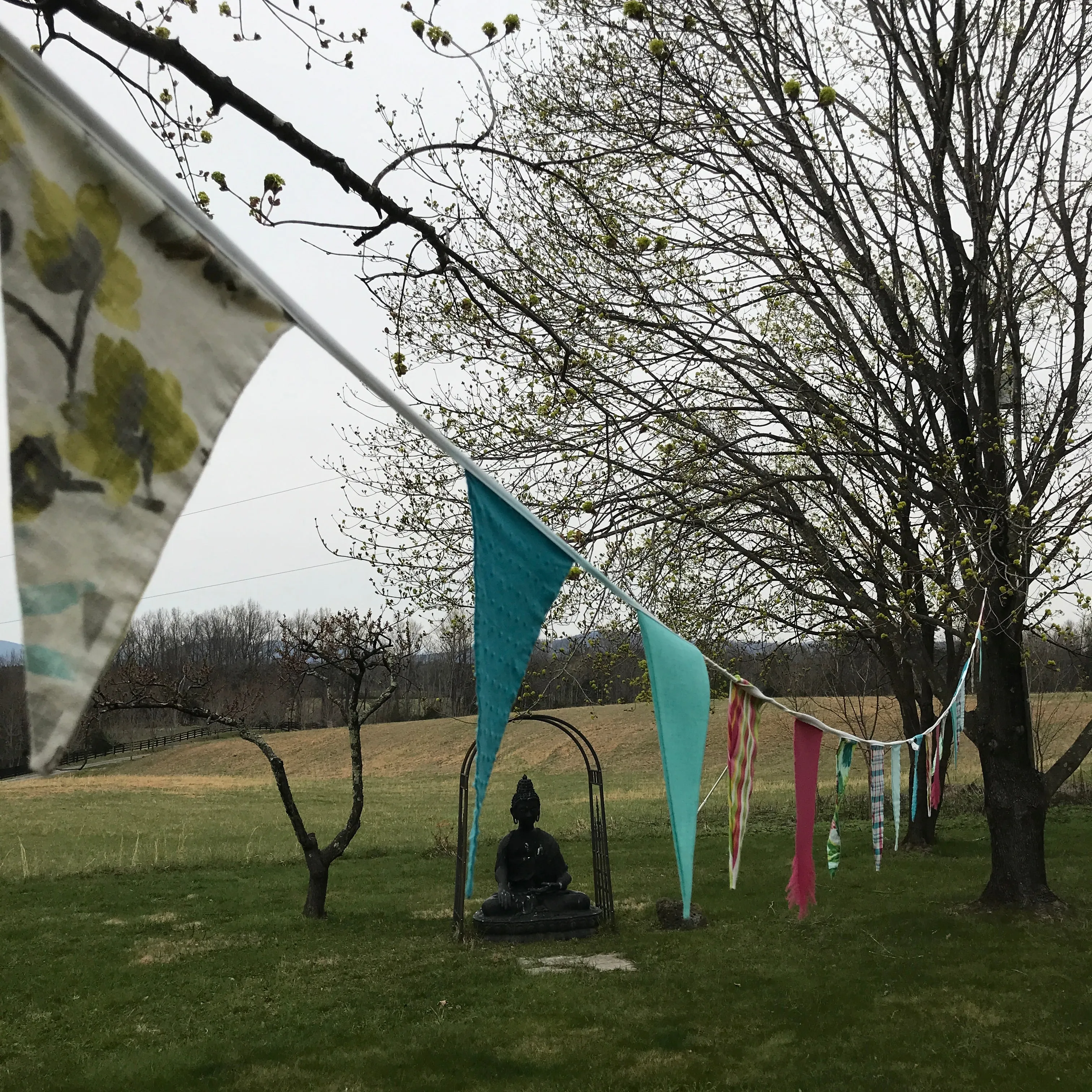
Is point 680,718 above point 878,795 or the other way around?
above

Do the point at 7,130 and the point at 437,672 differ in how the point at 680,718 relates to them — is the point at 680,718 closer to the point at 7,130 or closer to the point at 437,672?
the point at 7,130

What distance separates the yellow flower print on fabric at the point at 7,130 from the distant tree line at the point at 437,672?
30.8 inches

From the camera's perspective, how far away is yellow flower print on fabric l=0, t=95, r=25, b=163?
57.1 inches

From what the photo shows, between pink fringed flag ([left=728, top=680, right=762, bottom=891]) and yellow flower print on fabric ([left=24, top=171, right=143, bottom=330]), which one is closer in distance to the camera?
yellow flower print on fabric ([left=24, top=171, right=143, bottom=330])

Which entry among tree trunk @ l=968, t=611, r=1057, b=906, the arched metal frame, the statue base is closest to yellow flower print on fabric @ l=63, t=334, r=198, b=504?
the arched metal frame

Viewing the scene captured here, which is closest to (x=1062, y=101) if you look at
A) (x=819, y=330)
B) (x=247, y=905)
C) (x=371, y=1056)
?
(x=819, y=330)

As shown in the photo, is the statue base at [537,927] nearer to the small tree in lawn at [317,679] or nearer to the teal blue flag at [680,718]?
the small tree in lawn at [317,679]

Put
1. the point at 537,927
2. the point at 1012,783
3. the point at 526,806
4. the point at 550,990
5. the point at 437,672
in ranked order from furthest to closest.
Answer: the point at 437,672, the point at 526,806, the point at 1012,783, the point at 537,927, the point at 550,990

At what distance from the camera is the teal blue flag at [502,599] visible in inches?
111

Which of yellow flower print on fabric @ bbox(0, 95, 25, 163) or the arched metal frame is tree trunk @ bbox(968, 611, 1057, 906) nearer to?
the arched metal frame

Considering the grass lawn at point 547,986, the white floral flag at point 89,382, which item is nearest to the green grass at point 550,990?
the grass lawn at point 547,986

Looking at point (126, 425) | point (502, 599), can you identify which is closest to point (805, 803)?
point (502, 599)

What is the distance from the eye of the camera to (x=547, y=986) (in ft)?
25.5

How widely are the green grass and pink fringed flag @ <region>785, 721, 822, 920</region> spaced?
1.13 meters
